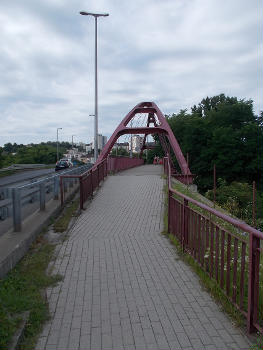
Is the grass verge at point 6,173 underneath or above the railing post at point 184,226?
underneath

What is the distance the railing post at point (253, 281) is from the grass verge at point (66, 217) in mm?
5157

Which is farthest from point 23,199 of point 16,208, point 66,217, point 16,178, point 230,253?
point 16,178

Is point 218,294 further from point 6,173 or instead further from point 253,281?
point 6,173

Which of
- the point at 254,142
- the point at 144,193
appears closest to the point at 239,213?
the point at 144,193

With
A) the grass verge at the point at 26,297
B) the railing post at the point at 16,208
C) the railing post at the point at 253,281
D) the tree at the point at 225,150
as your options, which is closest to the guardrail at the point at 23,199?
the railing post at the point at 16,208

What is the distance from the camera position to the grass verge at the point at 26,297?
3.20 meters

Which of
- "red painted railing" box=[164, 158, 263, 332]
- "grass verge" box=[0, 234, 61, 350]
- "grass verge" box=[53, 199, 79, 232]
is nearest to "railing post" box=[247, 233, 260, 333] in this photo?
"red painted railing" box=[164, 158, 263, 332]

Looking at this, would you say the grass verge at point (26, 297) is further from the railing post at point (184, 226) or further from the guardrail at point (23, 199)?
the railing post at point (184, 226)

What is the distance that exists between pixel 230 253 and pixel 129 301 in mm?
1277

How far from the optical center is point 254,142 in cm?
3469

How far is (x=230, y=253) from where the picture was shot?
3898 mm

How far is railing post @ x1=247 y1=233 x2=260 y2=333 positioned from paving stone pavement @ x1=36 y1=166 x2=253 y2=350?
18cm

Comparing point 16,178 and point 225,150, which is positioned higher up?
point 225,150

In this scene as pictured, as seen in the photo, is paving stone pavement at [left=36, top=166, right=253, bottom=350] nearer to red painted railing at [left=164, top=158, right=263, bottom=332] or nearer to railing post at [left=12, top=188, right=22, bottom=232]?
red painted railing at [left=164, top=158, right=263, bottom=332]
